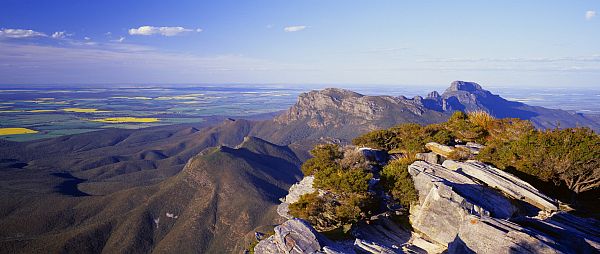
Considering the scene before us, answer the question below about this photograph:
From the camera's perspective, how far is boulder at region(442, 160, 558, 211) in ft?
58.2

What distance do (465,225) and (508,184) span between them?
6.53 meters

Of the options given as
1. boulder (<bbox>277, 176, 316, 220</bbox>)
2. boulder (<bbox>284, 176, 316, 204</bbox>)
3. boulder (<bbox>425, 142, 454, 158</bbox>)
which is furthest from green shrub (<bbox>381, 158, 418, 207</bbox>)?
boulder (<bbox>284, 176, 316, 204</bbox>)

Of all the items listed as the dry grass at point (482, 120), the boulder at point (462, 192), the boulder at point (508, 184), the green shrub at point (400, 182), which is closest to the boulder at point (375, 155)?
the green shrub at point (400, 182)

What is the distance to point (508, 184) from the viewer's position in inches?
728

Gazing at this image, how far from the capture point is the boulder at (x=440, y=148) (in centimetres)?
2448

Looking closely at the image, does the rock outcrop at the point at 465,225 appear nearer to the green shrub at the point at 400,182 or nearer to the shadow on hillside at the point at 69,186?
the green shrub at the point at 400,182

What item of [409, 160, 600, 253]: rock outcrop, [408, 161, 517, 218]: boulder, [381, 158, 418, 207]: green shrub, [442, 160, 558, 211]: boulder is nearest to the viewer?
[409, 160, 600, 253]: rock outcrop

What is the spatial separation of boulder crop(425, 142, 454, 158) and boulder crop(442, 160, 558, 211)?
3679 millimetres

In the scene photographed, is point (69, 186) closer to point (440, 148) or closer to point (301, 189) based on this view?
point (301, 189)

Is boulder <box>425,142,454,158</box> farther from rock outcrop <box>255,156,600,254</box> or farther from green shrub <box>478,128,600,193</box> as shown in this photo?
rock outcrop <box>255,156,600,254</box>

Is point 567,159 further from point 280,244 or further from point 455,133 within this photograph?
point 280,244

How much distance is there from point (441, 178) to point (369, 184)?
4.40 m

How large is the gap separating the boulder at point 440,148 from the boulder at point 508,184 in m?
3.68

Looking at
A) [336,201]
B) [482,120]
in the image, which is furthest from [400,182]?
[482,120]
